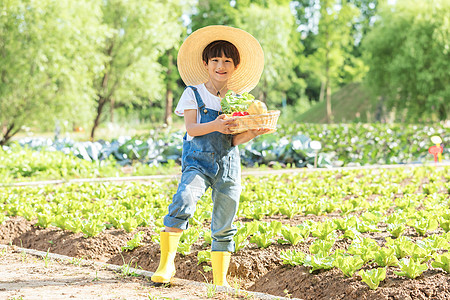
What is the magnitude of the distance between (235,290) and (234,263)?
68 centimetres

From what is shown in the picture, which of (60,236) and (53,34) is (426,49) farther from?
(60,236)

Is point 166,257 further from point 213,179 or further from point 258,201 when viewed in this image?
point 258,201

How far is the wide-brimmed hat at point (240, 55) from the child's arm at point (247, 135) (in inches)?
18.0

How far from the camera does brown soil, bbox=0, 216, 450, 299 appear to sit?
3.06 metres

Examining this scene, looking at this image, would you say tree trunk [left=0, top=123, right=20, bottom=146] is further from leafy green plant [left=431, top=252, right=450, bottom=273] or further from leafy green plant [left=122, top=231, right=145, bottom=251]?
leafy green plant [left=431, top=252, right=450, bottom=273]

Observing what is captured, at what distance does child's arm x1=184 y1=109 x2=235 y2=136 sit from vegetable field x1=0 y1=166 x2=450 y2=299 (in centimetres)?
107

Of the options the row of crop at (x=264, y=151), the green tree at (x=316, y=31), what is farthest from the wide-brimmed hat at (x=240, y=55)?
the green tree at (x=316, y=31)

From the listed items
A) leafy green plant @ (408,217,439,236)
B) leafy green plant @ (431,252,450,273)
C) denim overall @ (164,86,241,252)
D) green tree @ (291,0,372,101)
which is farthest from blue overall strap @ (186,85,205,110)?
green tree @ (291,0,372,101)

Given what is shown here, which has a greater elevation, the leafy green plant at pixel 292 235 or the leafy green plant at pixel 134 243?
the leafy green plant at pixel 292 235

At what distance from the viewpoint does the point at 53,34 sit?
15.5 meters

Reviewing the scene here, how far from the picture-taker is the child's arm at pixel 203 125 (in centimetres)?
316

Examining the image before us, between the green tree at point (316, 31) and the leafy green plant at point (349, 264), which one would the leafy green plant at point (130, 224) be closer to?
the leafy green plant at point (349, 264)

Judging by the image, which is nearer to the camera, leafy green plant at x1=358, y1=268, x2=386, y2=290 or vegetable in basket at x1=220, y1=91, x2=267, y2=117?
leafy green plant at x1=358, y1=268, x2=386, y2=290

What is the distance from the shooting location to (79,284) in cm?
328
